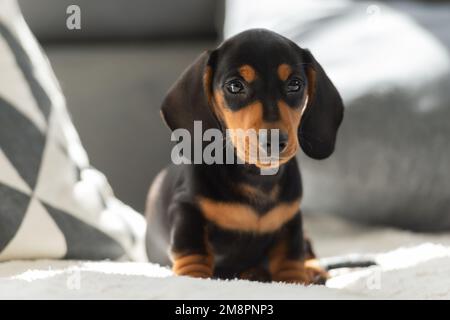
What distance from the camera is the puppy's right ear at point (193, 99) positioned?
1169 mm

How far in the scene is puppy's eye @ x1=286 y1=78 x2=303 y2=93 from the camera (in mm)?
1109

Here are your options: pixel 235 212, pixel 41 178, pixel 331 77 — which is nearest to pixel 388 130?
pixel 331 77

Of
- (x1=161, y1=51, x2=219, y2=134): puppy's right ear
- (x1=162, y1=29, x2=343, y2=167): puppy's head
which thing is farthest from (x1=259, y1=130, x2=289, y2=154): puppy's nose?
(x1=161, y1=51, x2=219, y2=134): puppy's right ear

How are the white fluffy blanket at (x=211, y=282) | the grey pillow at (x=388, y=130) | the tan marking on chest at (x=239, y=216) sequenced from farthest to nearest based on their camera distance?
1. the grey pillow at (x=388, y=130)
2. the tan marking on chest at (x=239, y=216)
3. the white fluffy blanket at (x=211, y=282)

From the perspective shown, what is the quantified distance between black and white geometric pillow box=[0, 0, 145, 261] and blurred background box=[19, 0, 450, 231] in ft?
1.57

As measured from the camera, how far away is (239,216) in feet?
3.89

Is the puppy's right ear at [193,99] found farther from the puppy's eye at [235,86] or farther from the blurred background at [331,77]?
the blurred background at [331,77]

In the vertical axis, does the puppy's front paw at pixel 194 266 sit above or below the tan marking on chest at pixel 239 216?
below

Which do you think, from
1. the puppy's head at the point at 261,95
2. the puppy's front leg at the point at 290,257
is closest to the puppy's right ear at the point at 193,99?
the puppy's head at the point at 261,95

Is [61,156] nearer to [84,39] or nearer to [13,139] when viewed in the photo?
[13,139]

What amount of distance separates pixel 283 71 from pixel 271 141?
0.12 meters

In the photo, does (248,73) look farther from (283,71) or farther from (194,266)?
(194,266)

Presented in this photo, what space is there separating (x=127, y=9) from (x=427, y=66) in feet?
2.48
